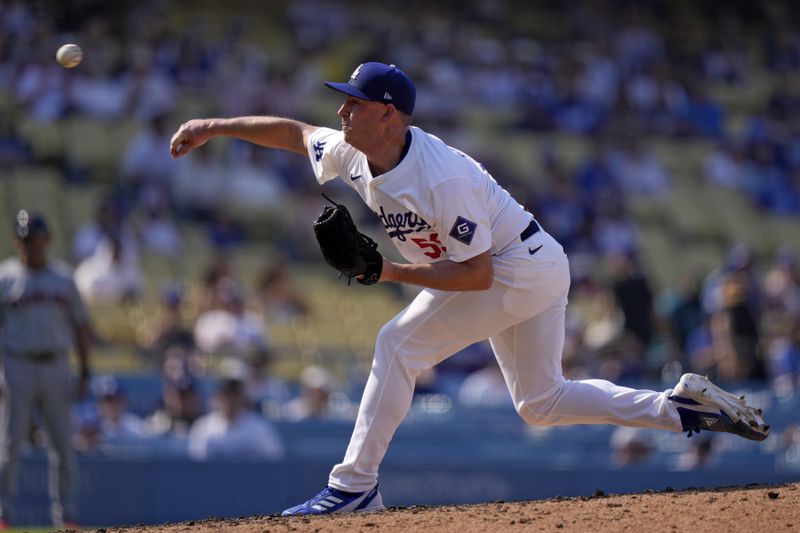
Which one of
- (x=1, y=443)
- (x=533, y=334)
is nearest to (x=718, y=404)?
(x=533, y=334)

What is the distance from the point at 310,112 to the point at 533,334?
31.8ft

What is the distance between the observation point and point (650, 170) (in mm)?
16250

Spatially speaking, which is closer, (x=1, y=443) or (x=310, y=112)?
(x=1, y=443)

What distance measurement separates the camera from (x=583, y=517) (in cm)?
482

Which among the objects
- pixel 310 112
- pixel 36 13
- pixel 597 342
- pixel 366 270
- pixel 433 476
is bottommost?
pixel 433 476

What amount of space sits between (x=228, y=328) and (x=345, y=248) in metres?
6.38

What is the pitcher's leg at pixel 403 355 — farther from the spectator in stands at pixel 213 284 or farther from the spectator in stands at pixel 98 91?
the spectator in stands at pixel 98 91

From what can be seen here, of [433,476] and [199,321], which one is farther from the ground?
[199,321]

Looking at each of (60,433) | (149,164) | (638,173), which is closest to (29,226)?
(60,433)

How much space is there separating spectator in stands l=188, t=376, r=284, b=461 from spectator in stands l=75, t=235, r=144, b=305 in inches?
72.5

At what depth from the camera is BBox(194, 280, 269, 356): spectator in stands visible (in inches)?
428

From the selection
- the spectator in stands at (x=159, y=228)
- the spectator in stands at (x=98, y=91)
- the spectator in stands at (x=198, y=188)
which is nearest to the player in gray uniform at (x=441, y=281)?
the spectator in stands at (x=159, y=228)

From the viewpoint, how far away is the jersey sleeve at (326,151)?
5.16 metres

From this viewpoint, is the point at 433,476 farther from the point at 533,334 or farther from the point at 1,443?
the point at 533,334
